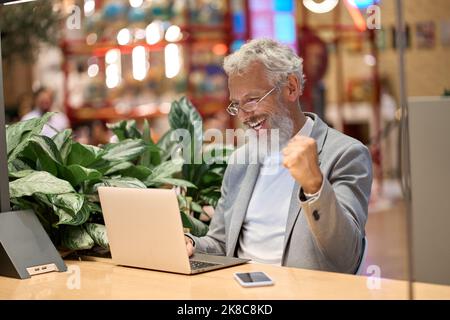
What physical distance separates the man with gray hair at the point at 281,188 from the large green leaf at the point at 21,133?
73cm

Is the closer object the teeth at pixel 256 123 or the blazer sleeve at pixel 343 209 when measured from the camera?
the blazer sleeve at pixel 343 209

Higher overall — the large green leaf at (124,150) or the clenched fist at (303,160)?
the clenched fist at (303,160)

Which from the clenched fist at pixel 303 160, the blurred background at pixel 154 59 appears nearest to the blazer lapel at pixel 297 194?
the clenched fist at pixel 303 160

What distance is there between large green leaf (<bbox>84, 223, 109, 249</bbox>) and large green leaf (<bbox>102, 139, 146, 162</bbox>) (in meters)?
0.34

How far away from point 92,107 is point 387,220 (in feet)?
11.5

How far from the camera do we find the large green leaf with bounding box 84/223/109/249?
2.96 metres

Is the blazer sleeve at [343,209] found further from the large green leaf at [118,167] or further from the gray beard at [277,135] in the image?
the large green leaf at [118,167]

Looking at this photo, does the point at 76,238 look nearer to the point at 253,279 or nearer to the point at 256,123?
the point at 256,123

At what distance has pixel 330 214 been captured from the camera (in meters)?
2.58

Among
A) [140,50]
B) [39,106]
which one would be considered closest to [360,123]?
[140,50]

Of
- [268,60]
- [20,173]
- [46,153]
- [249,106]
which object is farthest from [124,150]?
[268,60]

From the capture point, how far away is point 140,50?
838 cm

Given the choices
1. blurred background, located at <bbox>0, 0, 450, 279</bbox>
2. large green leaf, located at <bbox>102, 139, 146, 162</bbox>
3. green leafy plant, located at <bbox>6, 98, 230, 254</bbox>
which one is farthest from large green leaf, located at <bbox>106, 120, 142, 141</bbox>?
blurred background, located at <bbox>0, 0, 450, 279</bbox>

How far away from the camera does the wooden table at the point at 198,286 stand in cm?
216
